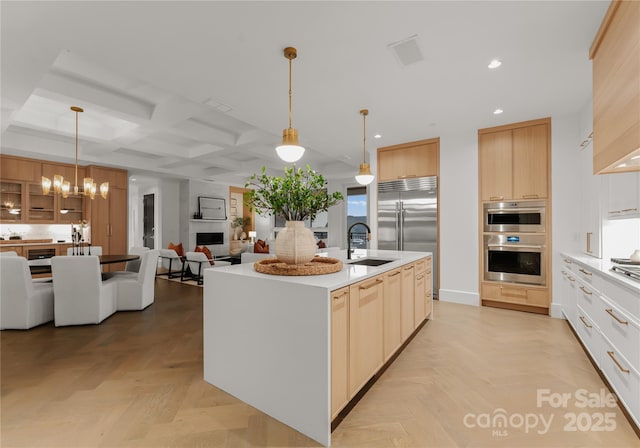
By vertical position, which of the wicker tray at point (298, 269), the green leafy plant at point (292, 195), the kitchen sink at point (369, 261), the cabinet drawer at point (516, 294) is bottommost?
the cabinet drawer at point (516, 294)

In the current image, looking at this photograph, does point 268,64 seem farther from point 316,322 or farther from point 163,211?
point 163,211

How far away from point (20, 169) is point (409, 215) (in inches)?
Answer: 291

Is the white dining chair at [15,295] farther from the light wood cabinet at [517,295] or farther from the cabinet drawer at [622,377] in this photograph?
the light wood cabinet at [517,295]

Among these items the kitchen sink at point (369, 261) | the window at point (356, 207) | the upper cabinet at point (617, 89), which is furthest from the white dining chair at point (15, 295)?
the window at point (356, 207)

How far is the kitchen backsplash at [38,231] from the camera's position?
5906mm

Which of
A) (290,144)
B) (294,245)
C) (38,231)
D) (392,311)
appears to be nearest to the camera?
(294,245)

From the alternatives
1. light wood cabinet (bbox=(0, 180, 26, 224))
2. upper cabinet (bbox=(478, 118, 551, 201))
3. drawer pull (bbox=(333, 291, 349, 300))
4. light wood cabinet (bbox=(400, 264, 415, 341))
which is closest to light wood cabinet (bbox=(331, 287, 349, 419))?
drawer pull (bbox=(333, 291, 349, 300))

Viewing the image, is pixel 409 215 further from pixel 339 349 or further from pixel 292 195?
pixel 339 349

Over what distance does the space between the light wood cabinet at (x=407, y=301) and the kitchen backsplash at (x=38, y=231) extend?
291 inches

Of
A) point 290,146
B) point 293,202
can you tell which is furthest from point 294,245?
point 290,146

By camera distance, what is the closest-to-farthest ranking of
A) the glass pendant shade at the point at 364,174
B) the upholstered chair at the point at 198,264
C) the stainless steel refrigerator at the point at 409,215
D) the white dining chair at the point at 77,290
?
the white dining chair at the point at 77,290, the glass pendant shade at the point at 364,174, the stainless steel refrigerator at the point at 409,215, the upholstered chair at the point at 198,264

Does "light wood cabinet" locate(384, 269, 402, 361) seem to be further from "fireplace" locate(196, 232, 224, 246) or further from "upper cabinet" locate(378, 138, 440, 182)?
"fireplace" locate(196, 232, 224, 246)

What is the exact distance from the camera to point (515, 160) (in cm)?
421

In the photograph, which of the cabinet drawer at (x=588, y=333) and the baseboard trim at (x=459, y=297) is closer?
the cabinet drawer at (x=588, y=333)
